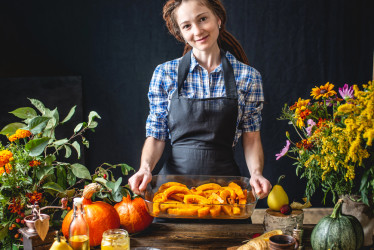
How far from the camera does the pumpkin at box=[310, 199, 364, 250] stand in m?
1.14

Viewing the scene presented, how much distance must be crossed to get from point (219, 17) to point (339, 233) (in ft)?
4.02

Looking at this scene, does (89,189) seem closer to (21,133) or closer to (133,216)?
(133,216)

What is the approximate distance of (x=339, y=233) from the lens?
44.8 inches

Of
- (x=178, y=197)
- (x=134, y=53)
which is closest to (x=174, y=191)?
(x=178, y=197)

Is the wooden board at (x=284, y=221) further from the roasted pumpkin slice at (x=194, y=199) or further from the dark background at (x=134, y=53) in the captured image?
the dark background at (x=134, y=53)

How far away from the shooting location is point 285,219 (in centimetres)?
131

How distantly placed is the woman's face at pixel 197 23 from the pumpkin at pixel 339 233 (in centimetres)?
102

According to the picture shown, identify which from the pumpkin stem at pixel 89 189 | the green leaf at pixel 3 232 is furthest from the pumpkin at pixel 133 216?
the green leaf at pixel 3 232

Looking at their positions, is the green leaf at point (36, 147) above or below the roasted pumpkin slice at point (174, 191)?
above

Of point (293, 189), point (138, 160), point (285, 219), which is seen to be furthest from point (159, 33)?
point (285, 219)

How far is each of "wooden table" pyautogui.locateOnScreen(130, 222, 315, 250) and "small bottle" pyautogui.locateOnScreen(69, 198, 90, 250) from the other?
0.70 ft

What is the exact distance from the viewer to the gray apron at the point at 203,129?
2006 mm

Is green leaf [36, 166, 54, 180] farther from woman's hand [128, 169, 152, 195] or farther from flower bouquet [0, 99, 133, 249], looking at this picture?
woman's hand [128, 169, 152, 195]

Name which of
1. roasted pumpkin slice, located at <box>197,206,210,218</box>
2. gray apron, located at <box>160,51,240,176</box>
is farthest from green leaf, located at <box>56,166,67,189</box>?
gray apron, located at <box>160,51,240,176</box>
